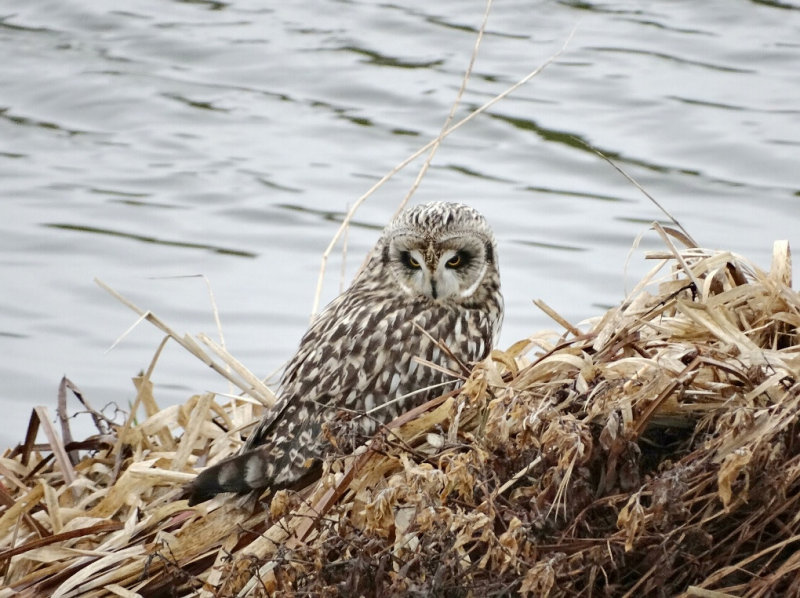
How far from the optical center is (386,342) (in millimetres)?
3219

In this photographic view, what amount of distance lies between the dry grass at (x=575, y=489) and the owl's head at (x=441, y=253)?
72cm

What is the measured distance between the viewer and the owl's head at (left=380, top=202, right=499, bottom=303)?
347cm

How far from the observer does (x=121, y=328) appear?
693cm

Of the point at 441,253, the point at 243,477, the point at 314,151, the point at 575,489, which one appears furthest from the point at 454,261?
the point at 314,151

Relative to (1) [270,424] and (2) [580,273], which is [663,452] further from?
(2) [580,273]

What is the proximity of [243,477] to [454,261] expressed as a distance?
0.99 meters

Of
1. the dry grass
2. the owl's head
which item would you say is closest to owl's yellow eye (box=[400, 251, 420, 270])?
the owl's head

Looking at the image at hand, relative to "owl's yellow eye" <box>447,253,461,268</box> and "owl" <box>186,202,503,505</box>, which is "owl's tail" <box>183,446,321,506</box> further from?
"owl's yellow eye" <box>447,253,461,268</box>

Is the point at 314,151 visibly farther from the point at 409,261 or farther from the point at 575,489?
the point at 575,489

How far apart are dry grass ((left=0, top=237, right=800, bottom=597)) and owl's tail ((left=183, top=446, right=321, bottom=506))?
0.16ft

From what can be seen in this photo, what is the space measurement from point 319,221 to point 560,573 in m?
5.51

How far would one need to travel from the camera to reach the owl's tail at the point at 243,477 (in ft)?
9.10

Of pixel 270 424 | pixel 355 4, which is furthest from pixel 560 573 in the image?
→ pixel 355 4

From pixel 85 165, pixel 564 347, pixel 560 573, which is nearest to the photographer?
pixel 560 573
